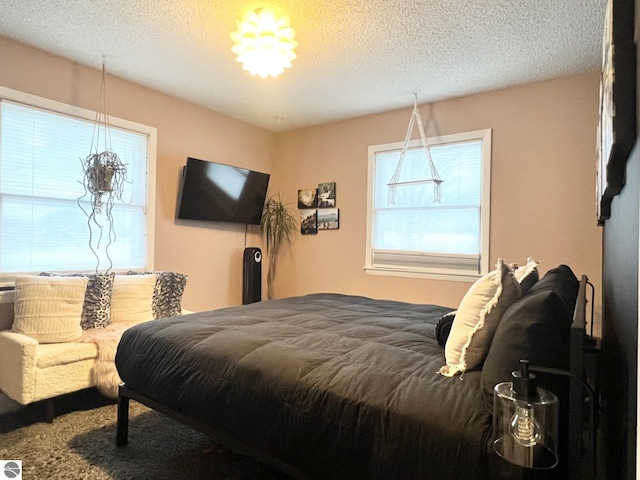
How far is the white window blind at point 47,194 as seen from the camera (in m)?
3.00

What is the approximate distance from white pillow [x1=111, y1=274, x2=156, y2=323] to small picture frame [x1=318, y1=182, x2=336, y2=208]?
214 cm

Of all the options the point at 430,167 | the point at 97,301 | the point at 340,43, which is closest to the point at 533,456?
the point at 340,43

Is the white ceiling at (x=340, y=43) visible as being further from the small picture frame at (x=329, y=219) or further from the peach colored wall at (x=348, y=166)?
the small picture frame at (x=329, y=219)

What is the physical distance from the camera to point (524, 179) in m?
3.59

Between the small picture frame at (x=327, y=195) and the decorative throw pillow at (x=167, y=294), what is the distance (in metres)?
1.88

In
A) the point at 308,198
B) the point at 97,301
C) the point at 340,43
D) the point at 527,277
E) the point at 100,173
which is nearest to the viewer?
the point at 527,277

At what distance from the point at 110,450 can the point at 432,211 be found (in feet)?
10.9

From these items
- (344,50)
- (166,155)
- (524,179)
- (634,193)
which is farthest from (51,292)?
(524,179)

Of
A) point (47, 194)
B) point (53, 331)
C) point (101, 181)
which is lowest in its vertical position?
point (53, 331)

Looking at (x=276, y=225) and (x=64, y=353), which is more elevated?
(x=276, y=225)

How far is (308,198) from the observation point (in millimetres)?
4969

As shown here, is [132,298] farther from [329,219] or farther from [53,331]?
[329,219]

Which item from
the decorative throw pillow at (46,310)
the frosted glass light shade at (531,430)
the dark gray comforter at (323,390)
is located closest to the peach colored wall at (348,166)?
the decorative throw pillow at (46,310)

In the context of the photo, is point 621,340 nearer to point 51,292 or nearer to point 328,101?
point 51,292
